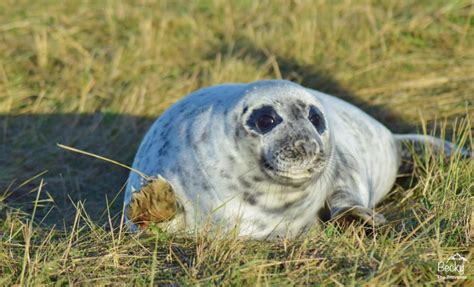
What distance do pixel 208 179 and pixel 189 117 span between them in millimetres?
424

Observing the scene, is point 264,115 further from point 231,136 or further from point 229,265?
point 229,265

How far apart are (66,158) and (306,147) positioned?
91.4 inches

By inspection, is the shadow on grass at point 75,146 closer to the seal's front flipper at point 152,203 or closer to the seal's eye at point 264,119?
the seal's front flipper at point 152,203

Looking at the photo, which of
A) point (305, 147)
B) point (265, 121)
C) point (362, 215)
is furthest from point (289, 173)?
point (362, 215)

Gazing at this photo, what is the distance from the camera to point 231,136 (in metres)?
4.23

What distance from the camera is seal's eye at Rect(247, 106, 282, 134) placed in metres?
4.14

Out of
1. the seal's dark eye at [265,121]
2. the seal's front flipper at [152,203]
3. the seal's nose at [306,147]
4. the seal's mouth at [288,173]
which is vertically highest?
the seal's dark eye at [265,121]

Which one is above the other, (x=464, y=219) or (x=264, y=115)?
(x=264, y=115)

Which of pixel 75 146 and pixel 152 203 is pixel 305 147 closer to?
pixel 152 203

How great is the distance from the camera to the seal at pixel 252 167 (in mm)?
4043

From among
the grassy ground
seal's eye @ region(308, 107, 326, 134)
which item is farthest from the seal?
the grassy ground

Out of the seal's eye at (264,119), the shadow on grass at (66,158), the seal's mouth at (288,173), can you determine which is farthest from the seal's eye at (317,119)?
the shadow on grass at (66,158)

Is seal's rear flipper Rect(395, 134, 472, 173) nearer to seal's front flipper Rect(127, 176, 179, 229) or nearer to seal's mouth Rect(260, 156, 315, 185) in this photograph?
seal's mouth Rect(260, 156, 315, 185)

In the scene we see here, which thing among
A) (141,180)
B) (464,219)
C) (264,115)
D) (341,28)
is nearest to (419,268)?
(464,219)
